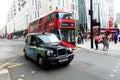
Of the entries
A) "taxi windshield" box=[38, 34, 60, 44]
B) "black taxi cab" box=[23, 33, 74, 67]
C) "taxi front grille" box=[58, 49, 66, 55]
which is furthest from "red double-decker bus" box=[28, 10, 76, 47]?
"taxi front grille" box=[58, 49, 66, 55]

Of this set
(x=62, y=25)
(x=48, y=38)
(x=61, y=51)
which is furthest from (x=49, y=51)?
(x=62, y=25)

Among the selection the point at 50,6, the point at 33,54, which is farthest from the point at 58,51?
the point at 50,6

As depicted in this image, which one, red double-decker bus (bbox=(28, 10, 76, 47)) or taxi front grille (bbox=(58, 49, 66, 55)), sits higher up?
red double-decker bus (bbox=(28, 10, 76, 47))

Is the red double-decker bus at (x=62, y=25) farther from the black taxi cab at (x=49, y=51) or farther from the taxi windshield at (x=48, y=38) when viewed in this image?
the black taxi cab at (x=49, y=51)

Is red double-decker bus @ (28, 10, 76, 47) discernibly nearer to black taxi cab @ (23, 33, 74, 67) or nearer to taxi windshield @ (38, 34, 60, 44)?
taxi windshield @ (38, 34, 60, 44)

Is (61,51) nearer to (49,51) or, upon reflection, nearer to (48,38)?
(49,51)

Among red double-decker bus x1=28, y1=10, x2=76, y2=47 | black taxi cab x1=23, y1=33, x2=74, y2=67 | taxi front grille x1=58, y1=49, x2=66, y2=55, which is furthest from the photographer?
red double-decker bus x1=28, y1=10, x2=76, y2=47

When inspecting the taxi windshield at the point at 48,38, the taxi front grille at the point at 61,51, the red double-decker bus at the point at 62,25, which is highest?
the red double-decker bus at the point at 62,25

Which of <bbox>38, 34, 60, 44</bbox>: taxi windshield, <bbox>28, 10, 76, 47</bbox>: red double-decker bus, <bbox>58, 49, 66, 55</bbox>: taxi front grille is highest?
<bbox>28, 10, 76, 47</bbox>: red double-decker bus

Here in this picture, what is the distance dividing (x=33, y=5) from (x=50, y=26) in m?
57.0

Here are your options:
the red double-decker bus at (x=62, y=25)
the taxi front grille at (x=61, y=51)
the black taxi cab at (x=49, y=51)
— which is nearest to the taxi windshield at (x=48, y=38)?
the black taxi cab at (x=49, y=51)

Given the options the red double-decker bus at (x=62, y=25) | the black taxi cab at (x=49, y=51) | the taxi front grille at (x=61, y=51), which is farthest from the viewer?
the red double-decker bus at (x=62, y=25)

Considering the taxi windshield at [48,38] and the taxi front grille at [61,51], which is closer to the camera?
the taxi front grille at [61,51]

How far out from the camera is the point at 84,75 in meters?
7.87
